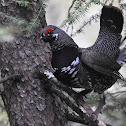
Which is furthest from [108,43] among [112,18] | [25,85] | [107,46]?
[25,85]

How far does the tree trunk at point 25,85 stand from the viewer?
2660 mm

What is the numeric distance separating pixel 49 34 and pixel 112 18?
0.95m

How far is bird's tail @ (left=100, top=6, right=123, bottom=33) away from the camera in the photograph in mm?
2799

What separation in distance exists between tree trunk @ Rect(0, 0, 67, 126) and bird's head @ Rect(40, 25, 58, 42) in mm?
286

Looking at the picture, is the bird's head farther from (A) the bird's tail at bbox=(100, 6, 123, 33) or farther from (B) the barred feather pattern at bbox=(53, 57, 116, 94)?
(A) the bird's tail at bbox=(100, 6, 123, 33)

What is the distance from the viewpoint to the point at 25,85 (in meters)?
2.70

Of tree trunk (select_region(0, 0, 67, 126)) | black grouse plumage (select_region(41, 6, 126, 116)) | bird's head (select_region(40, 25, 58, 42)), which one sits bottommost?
tree trunk (select_region(0, 0, 67, 126))

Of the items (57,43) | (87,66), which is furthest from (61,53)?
(87,66)

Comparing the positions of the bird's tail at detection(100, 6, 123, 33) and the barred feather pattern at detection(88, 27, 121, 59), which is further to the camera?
the barred feather pattern at detection(88, 27, 121, 59)

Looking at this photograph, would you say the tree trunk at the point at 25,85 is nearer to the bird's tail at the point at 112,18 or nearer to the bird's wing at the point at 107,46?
the bird's wing at the point at 107,46

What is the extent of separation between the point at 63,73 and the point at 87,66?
0.30m

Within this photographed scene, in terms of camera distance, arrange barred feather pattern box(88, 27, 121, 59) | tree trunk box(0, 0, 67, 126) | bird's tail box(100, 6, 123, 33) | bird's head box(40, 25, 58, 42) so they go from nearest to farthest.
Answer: bird's head box(40, 25, 58, 42) → tree trunk box(0, 0, 67, 126) → bird's tail box(100, 6, 123, 33) → barred feather pattern box(88, 27, 121, 59)

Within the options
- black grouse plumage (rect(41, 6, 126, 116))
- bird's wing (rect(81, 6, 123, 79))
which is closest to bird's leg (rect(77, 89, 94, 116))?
black grouse plumage (rect(41, 6, 126, 116))

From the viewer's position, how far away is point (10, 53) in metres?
2.71
